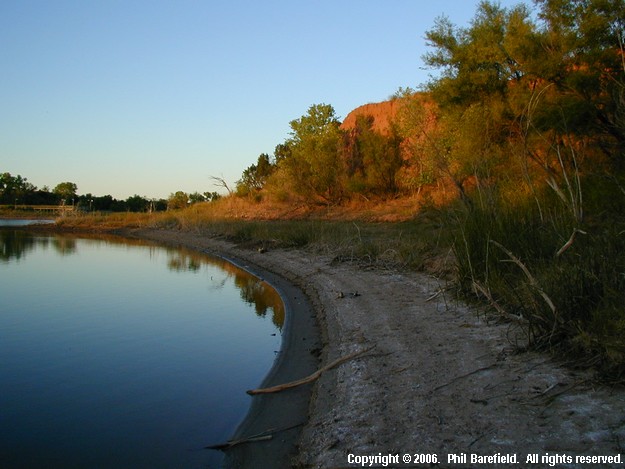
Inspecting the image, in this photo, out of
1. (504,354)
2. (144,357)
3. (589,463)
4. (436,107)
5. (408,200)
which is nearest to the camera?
(589,463)

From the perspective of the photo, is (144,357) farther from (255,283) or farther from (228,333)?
(255,283)

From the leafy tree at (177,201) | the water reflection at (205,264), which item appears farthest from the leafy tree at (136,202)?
the water reflection at (205,264)

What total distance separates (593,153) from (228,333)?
10.8 m

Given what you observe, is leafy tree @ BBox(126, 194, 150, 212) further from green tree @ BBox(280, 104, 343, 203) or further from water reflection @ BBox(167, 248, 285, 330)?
water reflection @ BBox(167, 248, 285, 330)

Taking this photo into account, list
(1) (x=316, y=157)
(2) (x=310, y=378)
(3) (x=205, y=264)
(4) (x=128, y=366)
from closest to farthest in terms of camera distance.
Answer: (2) (x=310, y=378)
(4) (x=128, y=366)
(3) (x=205, y=264)
(1) (x=316, y=157)

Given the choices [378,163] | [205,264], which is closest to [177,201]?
[378,163]

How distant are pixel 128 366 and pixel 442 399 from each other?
5.16 m

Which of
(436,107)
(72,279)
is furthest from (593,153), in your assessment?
(72,279)

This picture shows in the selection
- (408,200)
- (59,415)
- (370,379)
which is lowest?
(59,415)

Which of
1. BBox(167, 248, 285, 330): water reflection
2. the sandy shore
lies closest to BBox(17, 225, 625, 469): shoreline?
the sandy shore

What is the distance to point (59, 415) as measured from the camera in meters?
6.38

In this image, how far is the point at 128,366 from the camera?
27.3 feet

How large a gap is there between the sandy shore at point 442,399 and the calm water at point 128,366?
0.85 metres

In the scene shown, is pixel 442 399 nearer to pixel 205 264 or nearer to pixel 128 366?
pixel 128 366
